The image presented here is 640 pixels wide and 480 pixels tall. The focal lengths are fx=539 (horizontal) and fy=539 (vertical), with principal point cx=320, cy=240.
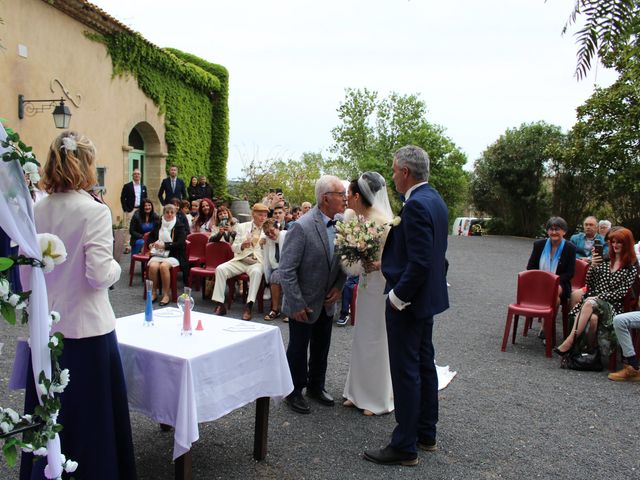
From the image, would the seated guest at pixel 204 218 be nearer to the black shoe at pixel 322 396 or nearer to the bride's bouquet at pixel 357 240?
the black shoe at pixel 322 396

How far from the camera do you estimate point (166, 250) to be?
30.6 feet

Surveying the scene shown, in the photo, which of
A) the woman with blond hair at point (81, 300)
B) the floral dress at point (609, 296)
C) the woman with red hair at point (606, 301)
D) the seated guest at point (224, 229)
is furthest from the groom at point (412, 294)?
the seated guest at point (224, 229)

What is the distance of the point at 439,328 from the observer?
7.93 metres

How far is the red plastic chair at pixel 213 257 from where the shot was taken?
8.80 m

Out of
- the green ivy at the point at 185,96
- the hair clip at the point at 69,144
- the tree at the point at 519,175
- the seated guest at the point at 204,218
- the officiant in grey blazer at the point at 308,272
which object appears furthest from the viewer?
the tree at the point at 519,175

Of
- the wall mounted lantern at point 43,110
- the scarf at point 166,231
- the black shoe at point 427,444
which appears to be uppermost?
the wall mounted lantern at point 43,110

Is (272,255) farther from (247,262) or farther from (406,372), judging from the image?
(406,372)

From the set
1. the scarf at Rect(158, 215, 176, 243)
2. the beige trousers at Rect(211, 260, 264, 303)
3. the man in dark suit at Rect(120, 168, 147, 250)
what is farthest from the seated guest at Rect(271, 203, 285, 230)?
the man in dark suit at Rect(120, 168, 147, 250)

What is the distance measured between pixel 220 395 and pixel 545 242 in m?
5.87

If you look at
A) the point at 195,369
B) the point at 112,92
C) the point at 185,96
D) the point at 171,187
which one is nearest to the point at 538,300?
the point at 195,369

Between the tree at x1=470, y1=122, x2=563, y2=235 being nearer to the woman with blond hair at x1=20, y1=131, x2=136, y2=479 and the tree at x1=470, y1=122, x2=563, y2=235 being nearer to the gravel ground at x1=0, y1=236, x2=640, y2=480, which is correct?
the gravel ground at x1=0, y1=236, x2=640, y2=480

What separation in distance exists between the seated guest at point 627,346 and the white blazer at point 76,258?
545 centimetres

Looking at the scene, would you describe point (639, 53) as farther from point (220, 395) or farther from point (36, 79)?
point (36, 79)

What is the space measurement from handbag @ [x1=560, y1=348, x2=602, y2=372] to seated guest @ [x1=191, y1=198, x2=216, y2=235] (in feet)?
22.5
